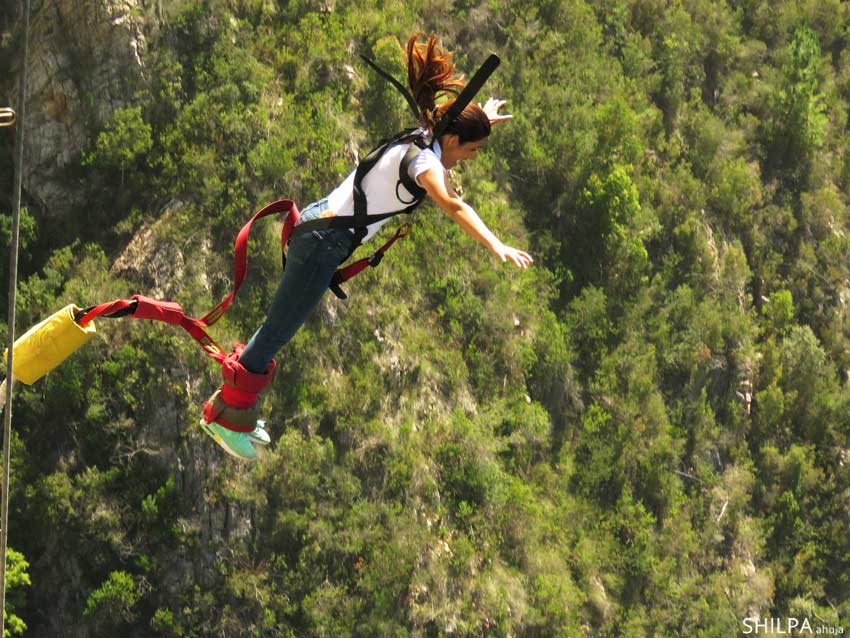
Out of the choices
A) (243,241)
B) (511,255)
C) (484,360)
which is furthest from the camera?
(484,360)

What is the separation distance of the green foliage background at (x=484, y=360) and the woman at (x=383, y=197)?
1133 cm

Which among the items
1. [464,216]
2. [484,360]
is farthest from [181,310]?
[484,360]

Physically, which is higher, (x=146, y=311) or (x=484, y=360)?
(x=146, y=311)

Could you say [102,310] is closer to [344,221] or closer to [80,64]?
[344,221]

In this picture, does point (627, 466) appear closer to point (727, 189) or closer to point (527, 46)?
point (727, 189)

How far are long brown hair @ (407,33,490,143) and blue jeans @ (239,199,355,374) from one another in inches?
38.3

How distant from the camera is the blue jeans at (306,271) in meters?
8.38

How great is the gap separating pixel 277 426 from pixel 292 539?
184cm

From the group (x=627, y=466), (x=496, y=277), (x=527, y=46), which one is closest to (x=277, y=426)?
(x=496, y=277)

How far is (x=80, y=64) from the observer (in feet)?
67.6

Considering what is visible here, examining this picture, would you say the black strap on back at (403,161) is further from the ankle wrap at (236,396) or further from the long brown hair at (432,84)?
the ankle wrap at (236,396)

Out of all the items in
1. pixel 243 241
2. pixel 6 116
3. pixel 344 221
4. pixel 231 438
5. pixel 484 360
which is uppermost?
pixel 6 116

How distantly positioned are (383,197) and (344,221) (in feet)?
1.06

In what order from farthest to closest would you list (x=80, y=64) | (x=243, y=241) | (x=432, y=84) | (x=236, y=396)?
(x=80, y=64) < (x=236, y=396) < (x=243, y=241) < (x=432, y=84)
